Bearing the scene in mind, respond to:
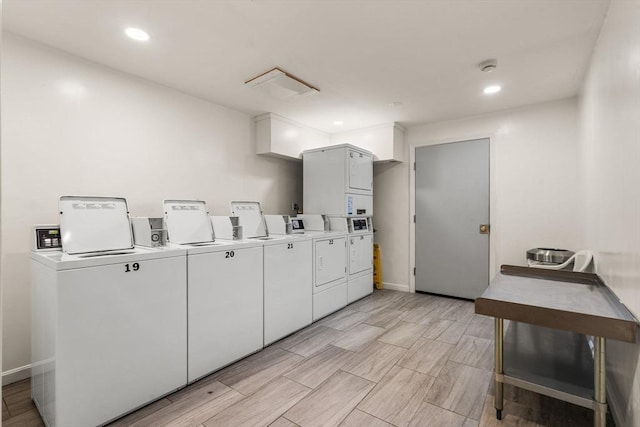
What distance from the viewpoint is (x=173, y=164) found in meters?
3.22

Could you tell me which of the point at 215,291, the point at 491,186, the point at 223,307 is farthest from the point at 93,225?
the point at 491,186

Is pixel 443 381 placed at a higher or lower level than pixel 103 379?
lower

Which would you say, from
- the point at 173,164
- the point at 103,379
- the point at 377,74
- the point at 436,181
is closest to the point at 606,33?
the point at 377,74

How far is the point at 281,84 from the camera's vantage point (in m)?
3.07

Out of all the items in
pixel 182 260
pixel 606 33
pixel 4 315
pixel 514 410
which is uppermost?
pixel 606 33

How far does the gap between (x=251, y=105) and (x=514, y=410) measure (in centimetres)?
364

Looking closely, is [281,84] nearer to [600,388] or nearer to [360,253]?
[360,253]

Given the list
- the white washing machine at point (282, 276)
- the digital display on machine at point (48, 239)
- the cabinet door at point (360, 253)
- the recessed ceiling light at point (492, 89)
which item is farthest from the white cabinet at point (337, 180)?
the digital display on machine at point (48, 239)

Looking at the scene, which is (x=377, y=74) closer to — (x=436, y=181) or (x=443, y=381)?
(x=436, y=181)

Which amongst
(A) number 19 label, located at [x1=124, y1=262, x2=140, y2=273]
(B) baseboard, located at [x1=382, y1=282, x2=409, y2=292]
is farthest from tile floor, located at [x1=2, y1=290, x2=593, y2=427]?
(B) baseboard, located at [x1=382, y1=282, x2=409, y2=292]

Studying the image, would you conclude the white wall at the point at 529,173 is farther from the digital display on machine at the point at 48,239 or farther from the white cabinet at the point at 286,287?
the digital display on machine at the point at 48,239

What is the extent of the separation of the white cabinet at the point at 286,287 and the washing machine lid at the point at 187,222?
56cm

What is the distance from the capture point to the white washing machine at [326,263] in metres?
3.48

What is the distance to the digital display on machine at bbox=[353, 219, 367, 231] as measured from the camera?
14.1 feet
